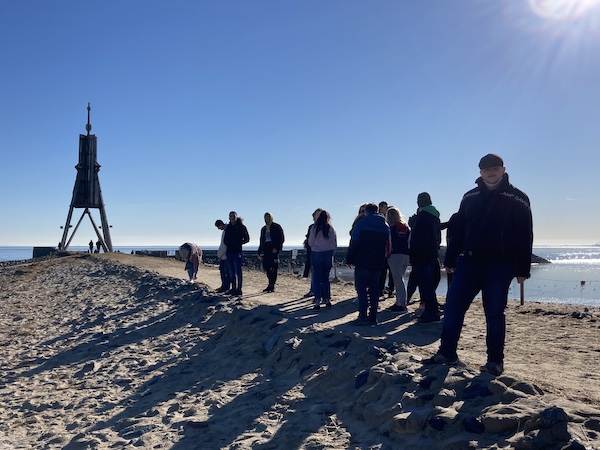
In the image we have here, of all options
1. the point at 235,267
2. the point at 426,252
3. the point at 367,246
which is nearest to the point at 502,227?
the point at 367,246

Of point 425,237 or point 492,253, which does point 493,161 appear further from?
point 425,237

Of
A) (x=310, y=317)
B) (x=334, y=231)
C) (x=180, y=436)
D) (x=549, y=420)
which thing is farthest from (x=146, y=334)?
(x=549, y=420)

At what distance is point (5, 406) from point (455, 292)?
495 cm

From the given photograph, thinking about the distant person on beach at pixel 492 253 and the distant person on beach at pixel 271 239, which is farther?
the distant person on beach at pixel 271 239

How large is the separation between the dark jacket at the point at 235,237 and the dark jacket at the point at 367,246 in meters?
4.31

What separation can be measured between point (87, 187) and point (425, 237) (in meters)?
30.2

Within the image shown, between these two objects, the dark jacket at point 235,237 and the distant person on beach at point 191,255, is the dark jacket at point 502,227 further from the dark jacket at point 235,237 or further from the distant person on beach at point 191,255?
the distant person on beach at point 191,255

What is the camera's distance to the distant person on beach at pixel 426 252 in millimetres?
7438

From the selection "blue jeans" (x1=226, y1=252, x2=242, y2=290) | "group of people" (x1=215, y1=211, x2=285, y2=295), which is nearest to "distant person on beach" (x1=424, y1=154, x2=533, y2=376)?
"group of people" (x1=215, y1=211, x2=285, y2=295)

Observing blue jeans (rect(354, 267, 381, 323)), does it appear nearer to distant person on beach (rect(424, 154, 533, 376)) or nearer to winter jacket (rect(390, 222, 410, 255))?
winter jacket (rect(390, 222, 410, 255))

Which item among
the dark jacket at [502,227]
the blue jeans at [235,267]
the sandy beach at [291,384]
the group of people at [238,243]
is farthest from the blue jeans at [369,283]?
the blue jeans at [235,267]

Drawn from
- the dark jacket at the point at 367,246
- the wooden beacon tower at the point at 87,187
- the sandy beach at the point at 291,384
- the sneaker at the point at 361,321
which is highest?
the wooden beacon tower at the point at 87,187

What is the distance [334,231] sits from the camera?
934 centimetres

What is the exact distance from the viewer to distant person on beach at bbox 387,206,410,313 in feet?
27.9
